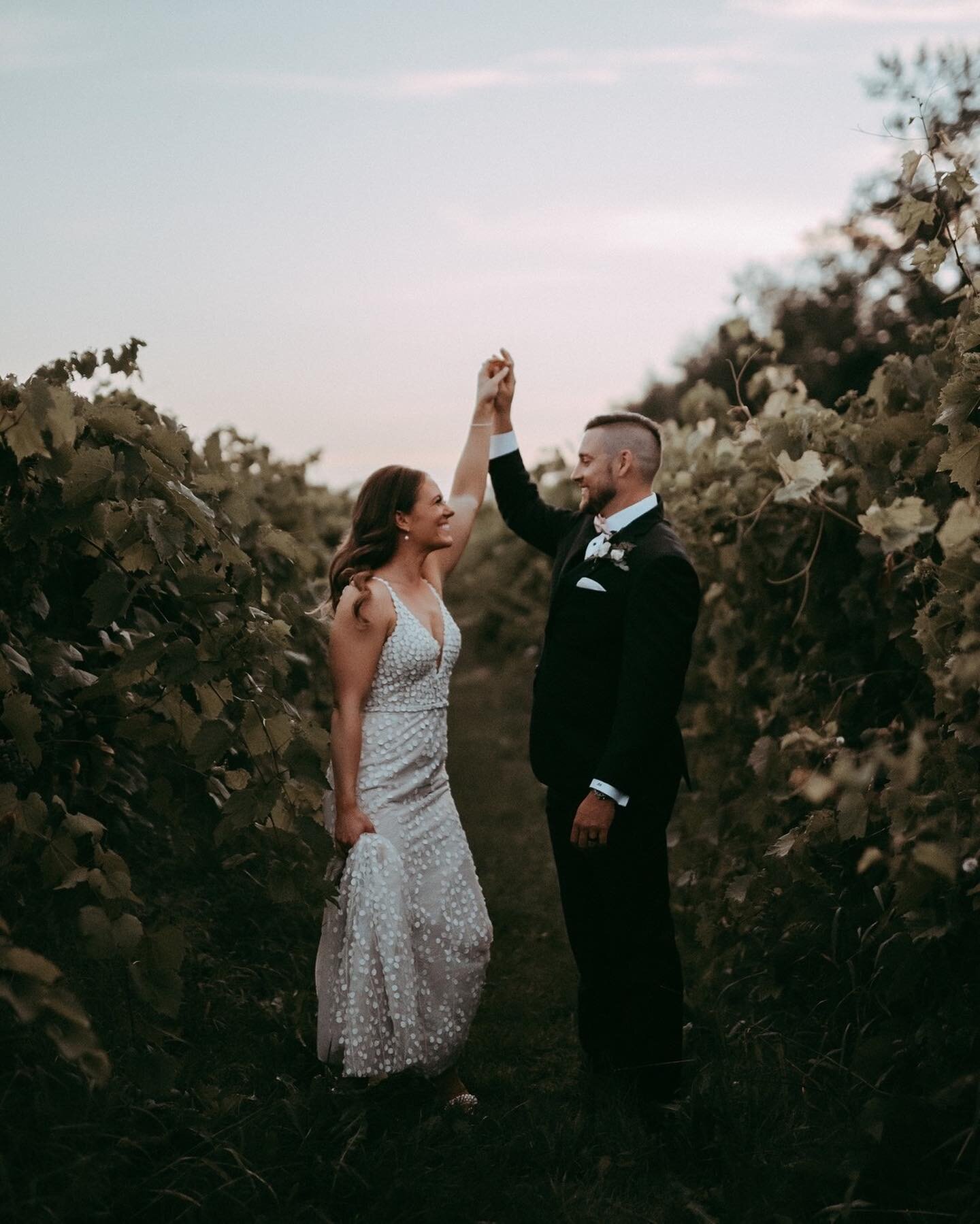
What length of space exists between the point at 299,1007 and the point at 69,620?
1543 millimetres

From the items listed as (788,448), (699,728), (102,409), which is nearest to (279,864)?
(102,409)

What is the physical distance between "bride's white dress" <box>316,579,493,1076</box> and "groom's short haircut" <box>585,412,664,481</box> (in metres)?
0.86

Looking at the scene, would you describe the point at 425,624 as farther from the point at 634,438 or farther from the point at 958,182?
the point at 958,182

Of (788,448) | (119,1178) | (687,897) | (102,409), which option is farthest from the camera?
(687,897)

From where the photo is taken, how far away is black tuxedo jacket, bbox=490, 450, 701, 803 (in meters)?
3.77

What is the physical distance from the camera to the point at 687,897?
581 cm

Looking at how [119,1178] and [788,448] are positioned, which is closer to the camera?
[119,1178]

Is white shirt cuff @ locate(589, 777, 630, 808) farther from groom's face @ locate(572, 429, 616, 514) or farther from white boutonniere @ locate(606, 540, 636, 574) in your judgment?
groom's face @ locate(572, 429, 616, 514)

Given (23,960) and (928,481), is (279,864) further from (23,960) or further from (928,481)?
(928,481)

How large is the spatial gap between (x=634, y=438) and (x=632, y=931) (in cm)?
164

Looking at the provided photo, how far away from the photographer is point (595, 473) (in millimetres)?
4203

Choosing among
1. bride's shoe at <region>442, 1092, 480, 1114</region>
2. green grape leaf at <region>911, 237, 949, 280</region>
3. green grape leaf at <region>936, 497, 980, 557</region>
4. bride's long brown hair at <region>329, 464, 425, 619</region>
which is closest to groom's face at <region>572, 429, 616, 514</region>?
bride's long brown hair at <region>329, 464, 425, 619</region>

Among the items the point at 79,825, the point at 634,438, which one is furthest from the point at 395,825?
the point at 634,438

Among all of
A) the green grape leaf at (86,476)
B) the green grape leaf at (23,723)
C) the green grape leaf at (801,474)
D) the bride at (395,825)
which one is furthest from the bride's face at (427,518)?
the green grape leaf at (23,723)
